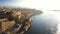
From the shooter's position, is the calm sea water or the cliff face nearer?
the cliff face

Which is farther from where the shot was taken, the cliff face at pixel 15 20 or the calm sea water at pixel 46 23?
the calm sea water at pixel 46 23

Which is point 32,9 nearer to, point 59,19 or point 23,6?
point 23,6

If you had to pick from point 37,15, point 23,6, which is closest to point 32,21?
point 37,15
